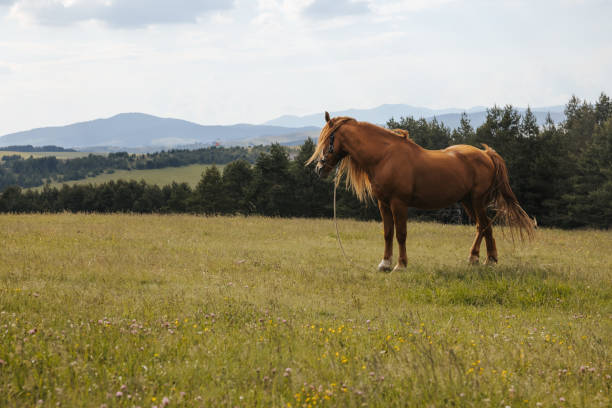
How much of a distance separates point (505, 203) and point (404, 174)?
2827 millimetres

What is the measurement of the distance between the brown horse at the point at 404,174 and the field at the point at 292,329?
4.38ft

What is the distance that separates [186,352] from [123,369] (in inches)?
29.1

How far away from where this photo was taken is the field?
4.17 m

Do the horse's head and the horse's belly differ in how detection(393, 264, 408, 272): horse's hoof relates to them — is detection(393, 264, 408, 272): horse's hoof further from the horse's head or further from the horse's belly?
the horse's head

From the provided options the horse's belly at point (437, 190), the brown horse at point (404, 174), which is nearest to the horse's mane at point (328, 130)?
the brown horse at point (404, 174)

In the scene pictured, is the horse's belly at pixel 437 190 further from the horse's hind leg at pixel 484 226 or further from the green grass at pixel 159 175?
the green grass at pixel 159 175

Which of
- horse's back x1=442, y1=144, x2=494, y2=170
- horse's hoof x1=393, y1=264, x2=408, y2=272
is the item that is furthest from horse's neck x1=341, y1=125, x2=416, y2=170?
horse's hoof x1=393, y1=264, x2=408, y2=272

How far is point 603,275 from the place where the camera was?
10148mm

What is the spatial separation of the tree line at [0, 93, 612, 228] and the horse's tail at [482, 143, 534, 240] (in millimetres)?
16609

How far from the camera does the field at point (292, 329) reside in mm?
4172

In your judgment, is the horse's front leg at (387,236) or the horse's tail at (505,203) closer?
the horse's front leg at (387,236)

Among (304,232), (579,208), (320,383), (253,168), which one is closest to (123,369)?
(320,383)

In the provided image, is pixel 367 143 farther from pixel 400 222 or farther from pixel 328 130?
pixel 400 222

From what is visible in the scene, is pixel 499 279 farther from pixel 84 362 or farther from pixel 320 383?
pixel 84 362
